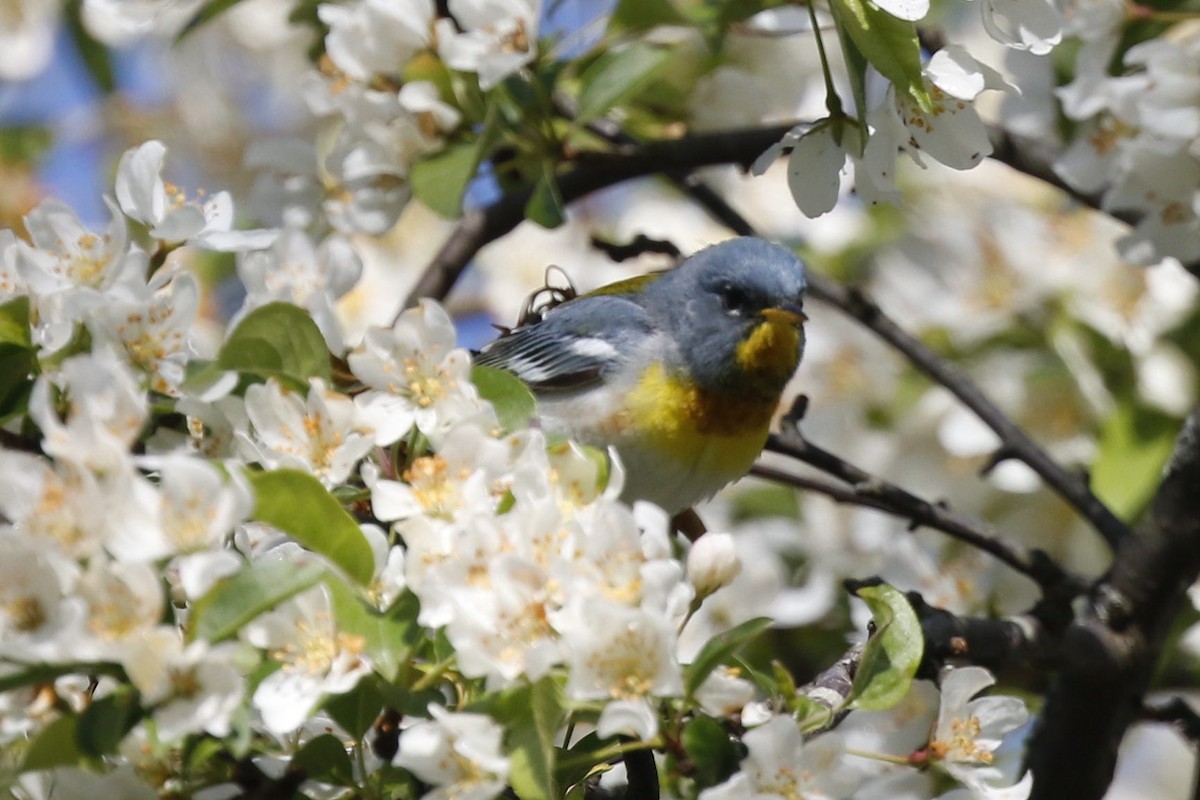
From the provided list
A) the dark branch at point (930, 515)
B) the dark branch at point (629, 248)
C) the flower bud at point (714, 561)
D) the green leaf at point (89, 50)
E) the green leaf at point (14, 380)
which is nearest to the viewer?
the flower bud at point (714, 561)

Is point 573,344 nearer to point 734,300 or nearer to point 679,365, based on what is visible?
point 679,365

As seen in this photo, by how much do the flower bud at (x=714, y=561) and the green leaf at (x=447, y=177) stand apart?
3.65ft

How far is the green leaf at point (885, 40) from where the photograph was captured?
174 cm

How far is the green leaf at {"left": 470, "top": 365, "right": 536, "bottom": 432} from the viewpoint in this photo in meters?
1.72

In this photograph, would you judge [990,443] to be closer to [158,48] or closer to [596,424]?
[596,424]

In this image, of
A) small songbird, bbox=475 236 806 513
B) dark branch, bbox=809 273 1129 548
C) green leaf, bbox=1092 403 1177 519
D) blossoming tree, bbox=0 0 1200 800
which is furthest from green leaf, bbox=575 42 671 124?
green leaf, bbox=1092 403 1177 519

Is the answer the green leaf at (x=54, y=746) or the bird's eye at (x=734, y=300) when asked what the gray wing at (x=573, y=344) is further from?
the green leaf at (x=54, y=746)

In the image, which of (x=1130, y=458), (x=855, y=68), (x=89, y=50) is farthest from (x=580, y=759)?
(x=89, y=50)

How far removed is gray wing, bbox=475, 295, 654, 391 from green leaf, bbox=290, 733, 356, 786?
1302 millimetres

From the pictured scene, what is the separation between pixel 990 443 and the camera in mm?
3330

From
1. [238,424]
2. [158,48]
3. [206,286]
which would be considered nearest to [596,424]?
[238,424]

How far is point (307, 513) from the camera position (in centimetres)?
144

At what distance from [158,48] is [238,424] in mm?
4078

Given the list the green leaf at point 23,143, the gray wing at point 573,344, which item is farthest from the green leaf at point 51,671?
the green leaf at point 23,143
